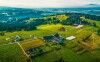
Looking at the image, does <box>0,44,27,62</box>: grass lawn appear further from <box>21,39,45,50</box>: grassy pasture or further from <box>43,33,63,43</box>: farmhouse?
<box>43,33,63,43</box>: farmhouse

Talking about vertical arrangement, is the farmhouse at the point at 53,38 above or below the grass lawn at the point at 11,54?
above

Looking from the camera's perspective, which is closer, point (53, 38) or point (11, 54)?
point (11, 54)

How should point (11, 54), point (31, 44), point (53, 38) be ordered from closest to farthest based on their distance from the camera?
1. point (11, 54)
2. point (31, 44)
3. point (53, 38)

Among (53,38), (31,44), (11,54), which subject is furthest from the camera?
(53,38)

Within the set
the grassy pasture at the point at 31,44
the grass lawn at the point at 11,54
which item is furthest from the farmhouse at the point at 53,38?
the grass lawn at the point at 11,54

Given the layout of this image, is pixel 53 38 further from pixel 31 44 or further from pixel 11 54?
pixel 11 54

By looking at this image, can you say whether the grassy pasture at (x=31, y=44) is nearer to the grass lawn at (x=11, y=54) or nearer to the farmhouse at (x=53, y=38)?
the grass lawn at (x=11, y=54)

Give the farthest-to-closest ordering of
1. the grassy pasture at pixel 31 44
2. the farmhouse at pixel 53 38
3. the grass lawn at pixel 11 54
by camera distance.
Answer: the farmhouse at pixel 53 38, the grassy pasture at pixel 31 44, the grass lawn at pixel 11 54

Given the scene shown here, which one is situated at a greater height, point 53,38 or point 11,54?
point 53,38

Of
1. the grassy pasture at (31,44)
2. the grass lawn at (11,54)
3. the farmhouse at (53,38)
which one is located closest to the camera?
the grass lawn at (11,54)

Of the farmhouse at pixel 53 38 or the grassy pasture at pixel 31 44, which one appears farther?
the farmhouse at pixel 53 38

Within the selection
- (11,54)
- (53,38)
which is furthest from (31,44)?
(11,54)

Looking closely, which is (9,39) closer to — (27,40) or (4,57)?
(27,40)

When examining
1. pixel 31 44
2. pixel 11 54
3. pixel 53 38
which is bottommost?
pixel 11 54
